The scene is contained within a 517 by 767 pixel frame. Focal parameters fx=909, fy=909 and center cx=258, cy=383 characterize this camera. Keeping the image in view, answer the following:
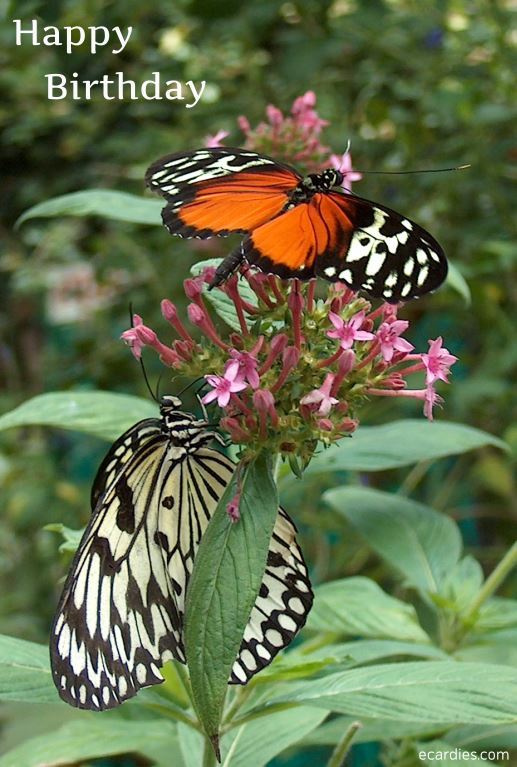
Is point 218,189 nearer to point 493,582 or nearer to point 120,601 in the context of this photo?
point 120,601

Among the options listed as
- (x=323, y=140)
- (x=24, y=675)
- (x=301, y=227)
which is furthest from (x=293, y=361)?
(x=323, y=140)

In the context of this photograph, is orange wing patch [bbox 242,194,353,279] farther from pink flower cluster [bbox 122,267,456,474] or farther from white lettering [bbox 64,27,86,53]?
white lettering [bbox 64,27,86,53]

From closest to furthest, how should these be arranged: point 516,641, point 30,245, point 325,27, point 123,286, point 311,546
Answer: point 516,641
point 325,27
point 311,546
point 123,286
point 30,245

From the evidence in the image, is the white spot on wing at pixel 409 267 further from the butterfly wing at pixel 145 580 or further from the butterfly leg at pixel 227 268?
the butterfly wing at pixel 145 580

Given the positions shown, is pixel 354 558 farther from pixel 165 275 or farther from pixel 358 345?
pixel 358 345

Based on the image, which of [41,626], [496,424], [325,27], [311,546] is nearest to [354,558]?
[311,546]

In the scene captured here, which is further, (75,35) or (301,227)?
(75,35)
